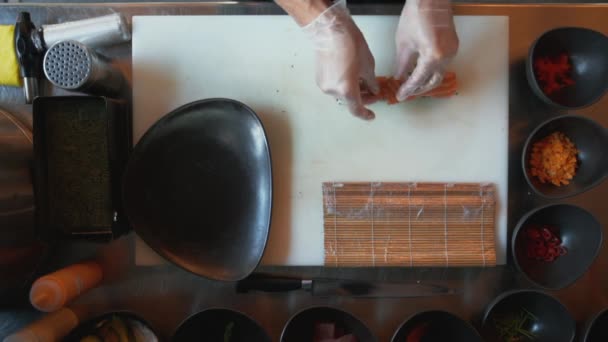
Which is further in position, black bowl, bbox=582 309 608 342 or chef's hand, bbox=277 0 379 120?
black bowl, bbox=582 309 608 342

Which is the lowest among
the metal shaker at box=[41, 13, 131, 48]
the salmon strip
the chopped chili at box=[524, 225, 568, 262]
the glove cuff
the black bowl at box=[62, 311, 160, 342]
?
the black bowl at box=[62, 311, 160, 342]

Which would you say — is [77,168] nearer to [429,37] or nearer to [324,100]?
[324,100]

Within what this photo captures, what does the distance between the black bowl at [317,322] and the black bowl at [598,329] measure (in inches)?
18.2

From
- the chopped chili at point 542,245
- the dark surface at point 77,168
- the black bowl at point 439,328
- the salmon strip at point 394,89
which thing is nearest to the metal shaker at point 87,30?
the dark surface at point 77,168

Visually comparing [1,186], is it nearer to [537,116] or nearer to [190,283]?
[190,283]

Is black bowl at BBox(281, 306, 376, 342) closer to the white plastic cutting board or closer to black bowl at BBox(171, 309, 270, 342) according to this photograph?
black bowl at BBox(171, 309, 270, 342)

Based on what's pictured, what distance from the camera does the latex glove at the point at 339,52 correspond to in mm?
791

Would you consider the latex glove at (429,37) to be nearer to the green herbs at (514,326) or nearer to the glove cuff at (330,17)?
the glove cuff at (330,17)

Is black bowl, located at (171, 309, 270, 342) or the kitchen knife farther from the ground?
the kitchen knife

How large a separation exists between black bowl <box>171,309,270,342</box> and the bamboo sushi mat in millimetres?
224

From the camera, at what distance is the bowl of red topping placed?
0.93 metres

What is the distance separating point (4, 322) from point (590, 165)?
4.41 ft

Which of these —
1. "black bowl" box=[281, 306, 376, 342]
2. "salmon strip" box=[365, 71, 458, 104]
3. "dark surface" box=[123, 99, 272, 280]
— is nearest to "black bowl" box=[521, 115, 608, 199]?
"salmon strip" box=[365, 71, 458, 104]

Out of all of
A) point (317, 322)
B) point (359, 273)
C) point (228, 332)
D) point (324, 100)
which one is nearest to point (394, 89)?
point (324, 100)
